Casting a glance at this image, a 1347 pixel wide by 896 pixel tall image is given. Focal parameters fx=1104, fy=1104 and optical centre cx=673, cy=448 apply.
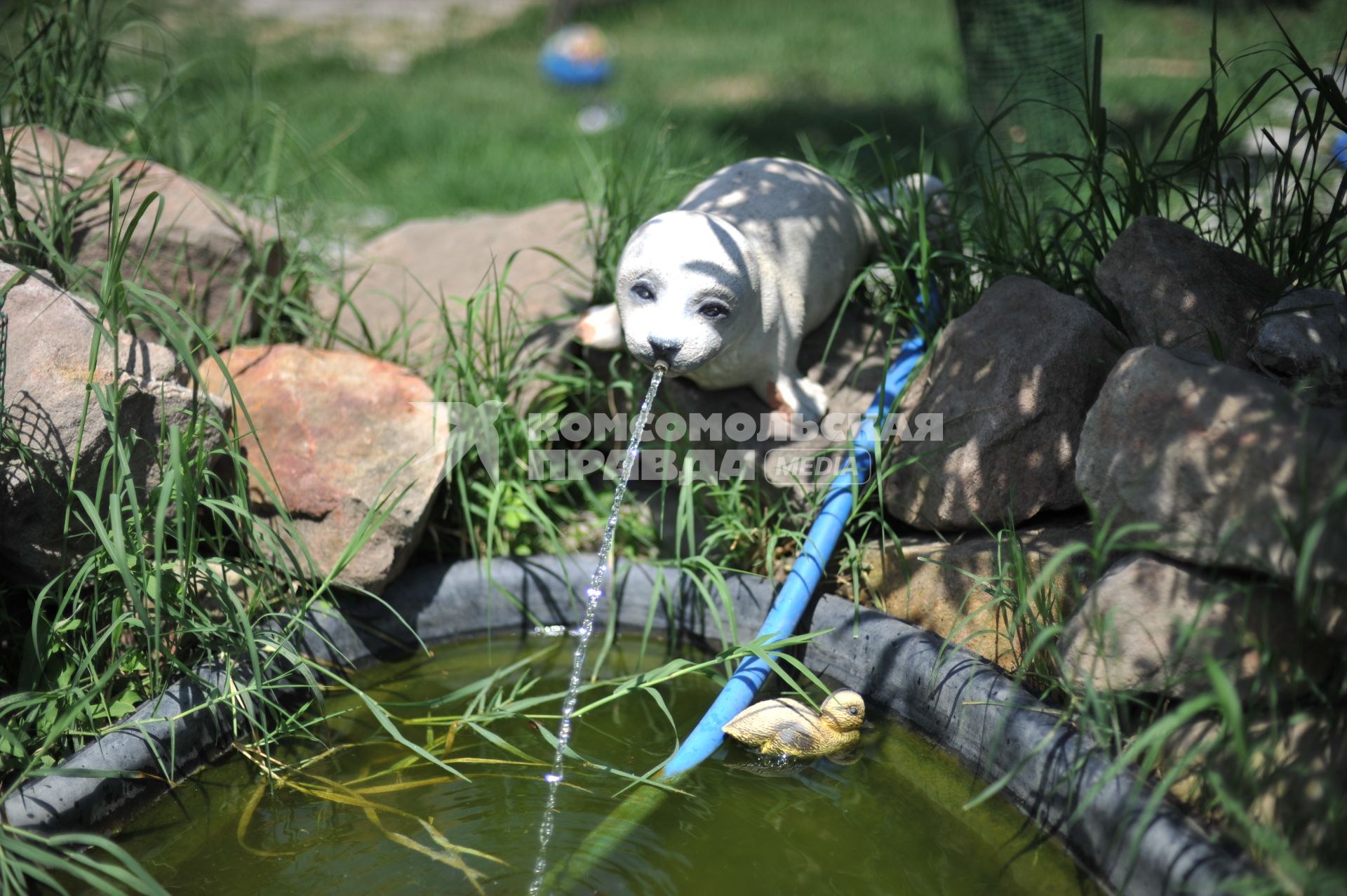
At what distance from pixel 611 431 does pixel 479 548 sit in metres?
0.53

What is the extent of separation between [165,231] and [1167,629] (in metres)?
2.95

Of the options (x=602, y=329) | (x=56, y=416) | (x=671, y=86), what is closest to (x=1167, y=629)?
(x=602, y=329)

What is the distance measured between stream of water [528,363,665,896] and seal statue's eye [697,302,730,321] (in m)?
0.17

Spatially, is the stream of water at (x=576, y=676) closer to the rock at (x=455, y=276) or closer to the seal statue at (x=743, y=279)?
the seal statue at (x=743, y=279)

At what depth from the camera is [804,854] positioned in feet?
7.45

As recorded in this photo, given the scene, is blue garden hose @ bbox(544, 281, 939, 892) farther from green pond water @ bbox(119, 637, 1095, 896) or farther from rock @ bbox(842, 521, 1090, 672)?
rock @ bbox(842, 521, 1090, 672)

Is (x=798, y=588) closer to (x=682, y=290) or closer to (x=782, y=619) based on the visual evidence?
(x=782, y=619)

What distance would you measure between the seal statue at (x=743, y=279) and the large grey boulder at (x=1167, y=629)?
3.64 feet

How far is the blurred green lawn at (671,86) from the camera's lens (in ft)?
19.3

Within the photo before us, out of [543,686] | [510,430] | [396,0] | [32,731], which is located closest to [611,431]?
[510,430]

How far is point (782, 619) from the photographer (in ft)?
8.87

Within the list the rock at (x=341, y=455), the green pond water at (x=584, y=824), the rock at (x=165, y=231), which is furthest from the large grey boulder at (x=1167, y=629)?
the rock at (x=165, y=231)

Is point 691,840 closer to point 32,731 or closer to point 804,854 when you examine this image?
point 804,854

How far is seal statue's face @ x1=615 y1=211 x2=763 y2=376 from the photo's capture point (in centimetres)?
272
